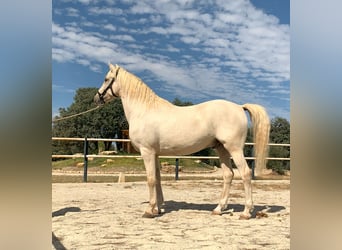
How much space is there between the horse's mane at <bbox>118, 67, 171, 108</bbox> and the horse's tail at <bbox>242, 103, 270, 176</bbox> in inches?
43.0

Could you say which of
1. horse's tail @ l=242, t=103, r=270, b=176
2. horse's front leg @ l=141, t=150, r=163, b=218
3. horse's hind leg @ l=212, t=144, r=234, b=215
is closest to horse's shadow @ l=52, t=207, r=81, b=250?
horse's front leg @ l=141, t=150, r=163, b=218

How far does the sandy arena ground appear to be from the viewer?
8.79ft

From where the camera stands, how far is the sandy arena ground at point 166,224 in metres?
2.68

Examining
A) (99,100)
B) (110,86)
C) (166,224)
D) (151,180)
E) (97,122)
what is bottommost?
(166,224)

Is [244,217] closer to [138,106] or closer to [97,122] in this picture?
[138,106]

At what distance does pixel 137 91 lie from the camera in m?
4.05

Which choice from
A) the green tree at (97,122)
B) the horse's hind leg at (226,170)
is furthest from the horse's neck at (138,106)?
the green tree at (97,122)

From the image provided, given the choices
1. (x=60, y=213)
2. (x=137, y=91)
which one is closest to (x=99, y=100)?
(x=137, y=91)

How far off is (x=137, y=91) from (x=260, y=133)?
5.33 ft

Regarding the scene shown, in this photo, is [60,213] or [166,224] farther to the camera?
[60,213]
